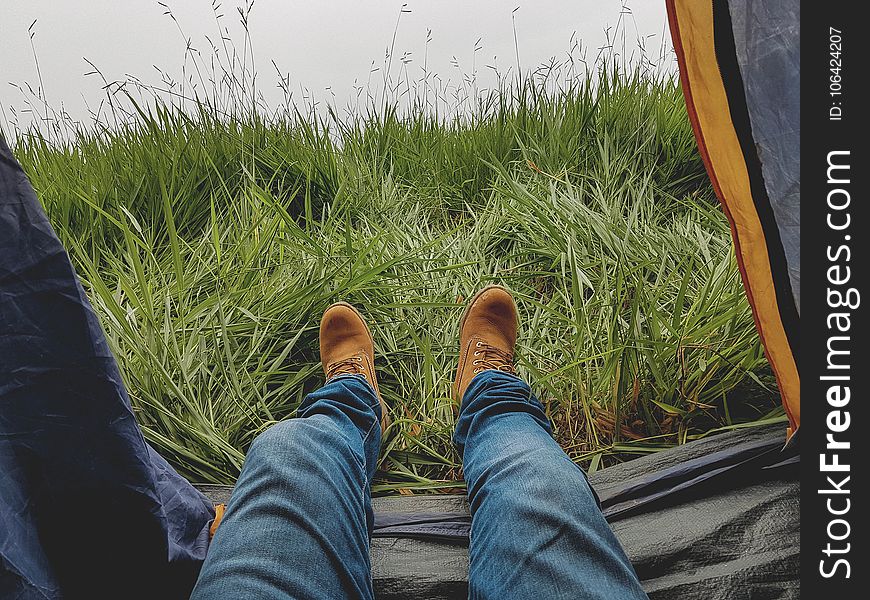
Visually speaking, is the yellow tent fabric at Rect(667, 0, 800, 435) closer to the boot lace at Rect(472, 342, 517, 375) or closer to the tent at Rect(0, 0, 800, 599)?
the tent at Rect(0, 0, 800, 599)

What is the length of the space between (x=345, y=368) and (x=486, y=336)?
273 mm

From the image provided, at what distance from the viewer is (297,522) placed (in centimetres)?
59

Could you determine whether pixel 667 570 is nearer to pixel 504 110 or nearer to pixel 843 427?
pixel 843 427

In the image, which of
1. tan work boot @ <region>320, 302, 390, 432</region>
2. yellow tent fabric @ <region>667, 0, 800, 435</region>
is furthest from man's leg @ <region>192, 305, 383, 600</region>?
yellow tent fabric @ <region>667, 0, 800, 435</region>

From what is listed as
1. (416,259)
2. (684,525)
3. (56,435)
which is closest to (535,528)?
(684,525)

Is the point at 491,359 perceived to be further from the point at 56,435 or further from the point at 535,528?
the point at 56,435

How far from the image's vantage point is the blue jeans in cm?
54

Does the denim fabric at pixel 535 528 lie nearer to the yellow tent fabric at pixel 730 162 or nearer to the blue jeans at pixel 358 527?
the blue jeans at pixel 358 527

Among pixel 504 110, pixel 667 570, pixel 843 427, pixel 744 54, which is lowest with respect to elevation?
pixel 667 570

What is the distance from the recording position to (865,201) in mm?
540

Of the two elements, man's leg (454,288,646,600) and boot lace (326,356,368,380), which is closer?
man's leg (454,288,646,600)

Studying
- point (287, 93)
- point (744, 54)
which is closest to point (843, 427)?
point (744, 54)

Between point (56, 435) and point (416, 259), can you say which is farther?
point (416, 259)

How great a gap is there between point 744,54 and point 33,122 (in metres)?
1.88
